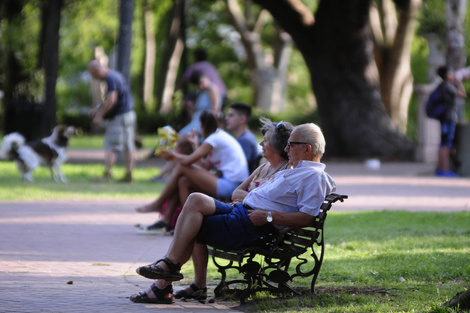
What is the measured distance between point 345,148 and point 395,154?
1266mm

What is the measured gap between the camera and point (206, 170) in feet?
31.0

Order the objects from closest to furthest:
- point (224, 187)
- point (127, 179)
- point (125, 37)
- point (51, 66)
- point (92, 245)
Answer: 1. point (92, 245)
2. point (224, 187)
3. point (127, 179)
4. point (125, 37)
5. point (51, 66)

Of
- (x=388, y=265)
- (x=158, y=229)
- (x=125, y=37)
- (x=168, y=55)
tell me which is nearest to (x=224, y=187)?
(x=158, y=229)

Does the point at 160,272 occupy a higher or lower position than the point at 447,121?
lower

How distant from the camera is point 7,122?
25.7 metres

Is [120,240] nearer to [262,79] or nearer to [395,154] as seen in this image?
[395,154]

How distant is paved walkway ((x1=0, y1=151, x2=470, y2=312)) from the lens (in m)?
6.14

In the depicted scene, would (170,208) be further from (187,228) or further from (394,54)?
(394,54)

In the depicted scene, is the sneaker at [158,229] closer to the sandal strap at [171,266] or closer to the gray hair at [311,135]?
the sandal strap at [171,266]

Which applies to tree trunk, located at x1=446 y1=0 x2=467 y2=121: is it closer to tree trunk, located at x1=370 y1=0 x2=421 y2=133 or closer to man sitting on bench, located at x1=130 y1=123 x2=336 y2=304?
tree trunk, located at x1=370 y1=0 x2=421 y2=133

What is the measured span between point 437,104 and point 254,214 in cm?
1153

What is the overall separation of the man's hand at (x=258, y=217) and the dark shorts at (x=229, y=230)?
6 cm

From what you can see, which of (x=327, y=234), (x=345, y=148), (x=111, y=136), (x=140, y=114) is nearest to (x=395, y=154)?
(x=345, y=148)

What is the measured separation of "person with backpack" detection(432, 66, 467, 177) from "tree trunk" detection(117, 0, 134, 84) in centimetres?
650
